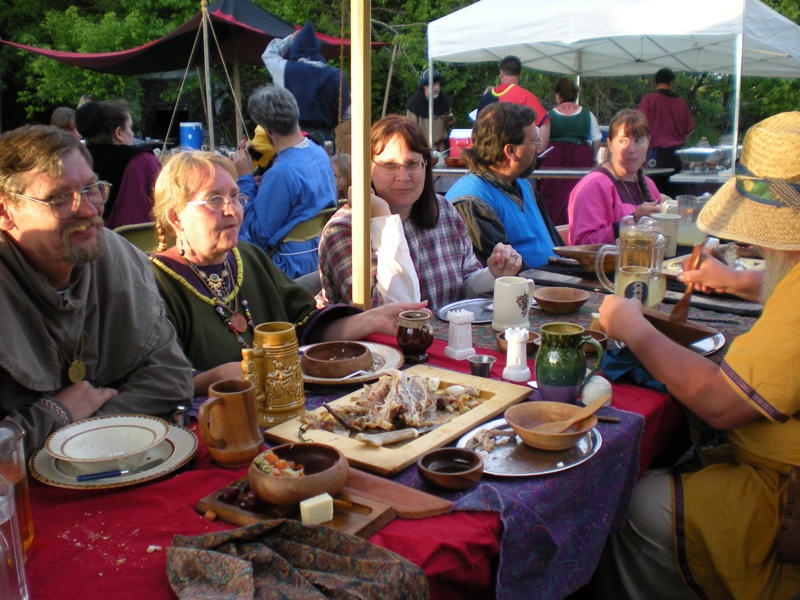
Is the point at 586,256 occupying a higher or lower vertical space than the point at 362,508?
higher

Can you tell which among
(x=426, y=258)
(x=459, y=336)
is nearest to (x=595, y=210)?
(x=426, y=258)

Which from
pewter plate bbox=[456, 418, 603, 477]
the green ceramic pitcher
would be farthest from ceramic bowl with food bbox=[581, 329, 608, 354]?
pewter plate bbox=[456, 418, 603, 477]

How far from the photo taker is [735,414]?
1854 millimetres

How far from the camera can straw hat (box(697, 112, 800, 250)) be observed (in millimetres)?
1877

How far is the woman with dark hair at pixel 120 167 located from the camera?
539 cm

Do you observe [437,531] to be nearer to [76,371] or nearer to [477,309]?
[76,371]

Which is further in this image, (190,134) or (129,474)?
(190,134)

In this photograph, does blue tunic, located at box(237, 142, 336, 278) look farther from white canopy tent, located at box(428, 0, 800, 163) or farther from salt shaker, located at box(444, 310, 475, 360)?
white canopy tent, located at box(428, 0, 800, 163)

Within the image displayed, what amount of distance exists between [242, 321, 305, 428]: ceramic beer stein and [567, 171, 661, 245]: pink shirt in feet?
10.3

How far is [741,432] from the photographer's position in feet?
6.59

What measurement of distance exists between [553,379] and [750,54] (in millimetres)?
11330

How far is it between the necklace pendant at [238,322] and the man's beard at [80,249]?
65cm

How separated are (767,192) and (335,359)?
1326 millimetres

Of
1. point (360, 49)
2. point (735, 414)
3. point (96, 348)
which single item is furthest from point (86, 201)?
point (735, 414)
